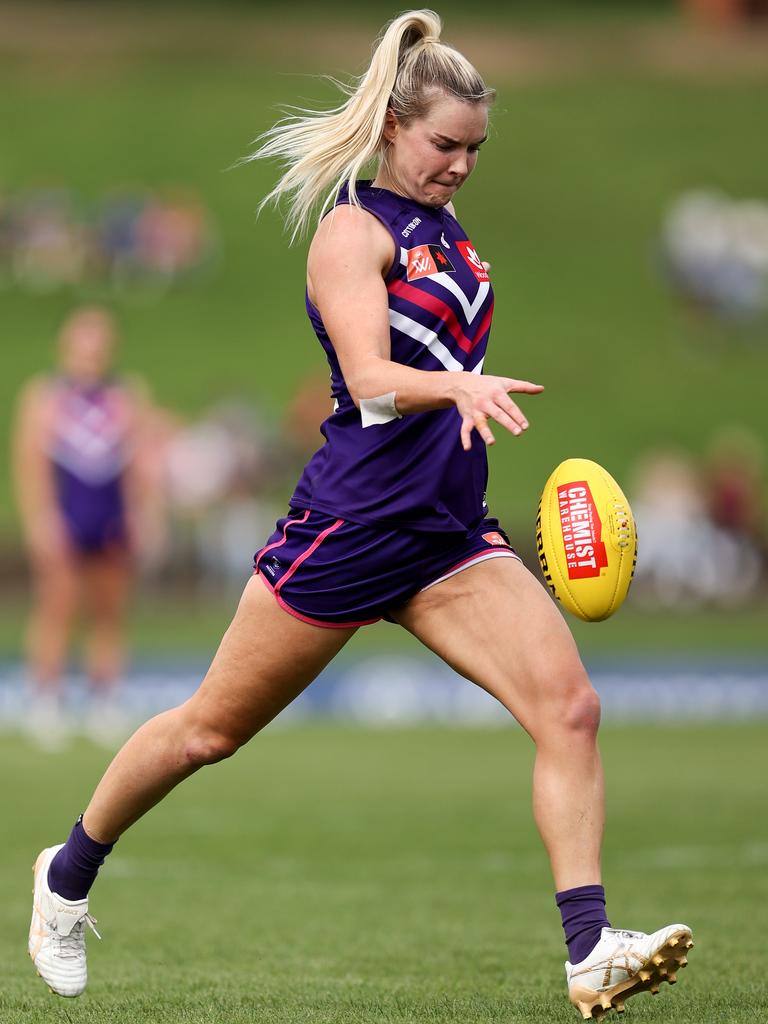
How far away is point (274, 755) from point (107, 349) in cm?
285

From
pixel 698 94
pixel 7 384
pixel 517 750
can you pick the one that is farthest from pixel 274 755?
pixel 698 94

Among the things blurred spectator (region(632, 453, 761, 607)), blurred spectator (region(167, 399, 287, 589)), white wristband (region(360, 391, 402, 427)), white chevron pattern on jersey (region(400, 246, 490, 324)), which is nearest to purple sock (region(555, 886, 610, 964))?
white wristband (region(360, 391, 402, 427))

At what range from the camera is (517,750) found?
1195 cm

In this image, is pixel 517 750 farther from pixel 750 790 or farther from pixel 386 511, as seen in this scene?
pixel 386 511

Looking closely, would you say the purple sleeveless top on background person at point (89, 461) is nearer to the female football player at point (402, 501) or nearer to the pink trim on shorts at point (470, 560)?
the female football player at point (402, 501)

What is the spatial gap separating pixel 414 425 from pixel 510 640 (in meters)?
0.57

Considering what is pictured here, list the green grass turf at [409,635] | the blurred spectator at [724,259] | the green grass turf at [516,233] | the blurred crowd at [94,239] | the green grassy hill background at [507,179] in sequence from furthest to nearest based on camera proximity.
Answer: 1. the blurred spectator at [724,259]
2. the blurred crowd at [94,239]
3. the green grassy hill background at [507,179]
4. the green grass turf at [516,233]
5. the green grass turf at [409,635]

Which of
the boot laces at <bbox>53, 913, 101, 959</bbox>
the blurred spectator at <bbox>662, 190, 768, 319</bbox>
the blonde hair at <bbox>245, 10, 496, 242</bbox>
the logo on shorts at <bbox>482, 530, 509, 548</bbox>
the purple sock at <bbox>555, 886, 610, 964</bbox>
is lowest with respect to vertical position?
the blurred spectator at <bbox>662, 190, 768, 319</bbox>

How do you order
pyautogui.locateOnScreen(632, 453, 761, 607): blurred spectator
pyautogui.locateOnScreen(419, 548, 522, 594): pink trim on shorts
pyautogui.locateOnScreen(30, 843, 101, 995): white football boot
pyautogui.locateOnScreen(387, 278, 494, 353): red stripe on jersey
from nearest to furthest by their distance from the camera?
pyautogui.locateOnScreen(387, 278, 494, 353): red stripe on jersey
pyautogui.locateOnScreen(419, 548, 522, 594): pink trim on shorts
pyautogui.locateOnScreen(30, 843, 101, 995): white football boot
pyautogui.locateOnScreen(632, 453, 761, 607): blurred spectator

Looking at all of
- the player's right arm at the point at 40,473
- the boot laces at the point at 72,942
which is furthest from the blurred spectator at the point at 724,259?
the boot laces at the point at 72,942

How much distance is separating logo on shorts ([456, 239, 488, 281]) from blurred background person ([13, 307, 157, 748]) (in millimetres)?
7518

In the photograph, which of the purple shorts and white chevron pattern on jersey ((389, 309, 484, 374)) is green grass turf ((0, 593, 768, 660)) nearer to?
the purple shorts

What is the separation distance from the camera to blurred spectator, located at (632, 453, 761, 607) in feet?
71.8

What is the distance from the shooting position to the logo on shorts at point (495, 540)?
4.50m
